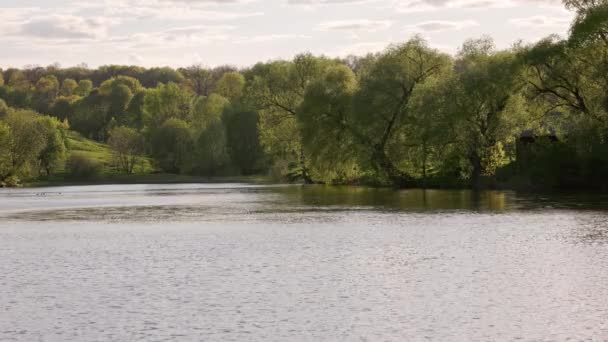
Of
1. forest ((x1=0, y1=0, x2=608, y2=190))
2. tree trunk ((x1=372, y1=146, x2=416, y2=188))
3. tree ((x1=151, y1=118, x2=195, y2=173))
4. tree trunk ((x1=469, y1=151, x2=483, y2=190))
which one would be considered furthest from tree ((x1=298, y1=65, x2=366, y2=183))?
tree ((x1=151, y1=118, x2=195, y2=173))

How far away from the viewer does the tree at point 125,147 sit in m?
154

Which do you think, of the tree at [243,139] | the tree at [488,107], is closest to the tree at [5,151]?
the tree at [243,139]

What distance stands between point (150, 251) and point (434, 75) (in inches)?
2226

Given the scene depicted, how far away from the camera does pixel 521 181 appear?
245 ft

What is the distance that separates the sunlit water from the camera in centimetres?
1956

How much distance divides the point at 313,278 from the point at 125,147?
132331mm

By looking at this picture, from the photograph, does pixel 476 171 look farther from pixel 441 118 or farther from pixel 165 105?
pixel 165 105

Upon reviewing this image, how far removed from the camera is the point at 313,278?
26.5 m

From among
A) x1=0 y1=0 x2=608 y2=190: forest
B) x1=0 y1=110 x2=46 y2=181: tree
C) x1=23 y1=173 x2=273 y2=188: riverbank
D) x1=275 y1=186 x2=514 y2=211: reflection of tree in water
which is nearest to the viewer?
x1=275 y1=186 x2=514 y2=211: reflection of tree in water

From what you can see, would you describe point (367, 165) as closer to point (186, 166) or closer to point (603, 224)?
point (603, 224)

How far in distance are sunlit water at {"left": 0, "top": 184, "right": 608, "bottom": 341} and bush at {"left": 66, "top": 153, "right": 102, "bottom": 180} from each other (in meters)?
100

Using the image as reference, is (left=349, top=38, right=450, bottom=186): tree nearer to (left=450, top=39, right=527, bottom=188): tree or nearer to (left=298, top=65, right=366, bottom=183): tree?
(left=298, top=65, right=366, bottom=183): tree

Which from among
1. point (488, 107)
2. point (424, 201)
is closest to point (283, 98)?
point (488, 107)

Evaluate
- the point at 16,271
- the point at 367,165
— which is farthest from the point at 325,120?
the point at 16,271
